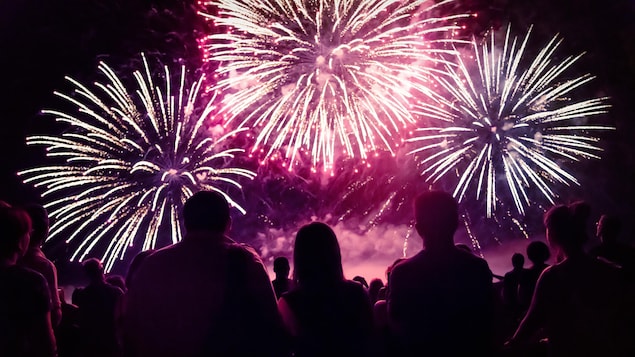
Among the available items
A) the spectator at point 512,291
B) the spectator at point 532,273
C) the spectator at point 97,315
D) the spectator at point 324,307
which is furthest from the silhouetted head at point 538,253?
the spectator at point 97,315

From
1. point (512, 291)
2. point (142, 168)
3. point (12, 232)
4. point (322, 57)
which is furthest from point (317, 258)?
point (142, 168)

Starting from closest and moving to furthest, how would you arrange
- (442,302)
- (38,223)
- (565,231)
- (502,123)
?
(442,302) < (565,231) < (38,223) < (502,123)

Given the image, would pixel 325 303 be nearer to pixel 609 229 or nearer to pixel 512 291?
pixel 609 229

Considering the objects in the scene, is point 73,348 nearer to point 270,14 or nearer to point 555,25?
point 270,14

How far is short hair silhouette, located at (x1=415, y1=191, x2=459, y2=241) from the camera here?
3.68 m

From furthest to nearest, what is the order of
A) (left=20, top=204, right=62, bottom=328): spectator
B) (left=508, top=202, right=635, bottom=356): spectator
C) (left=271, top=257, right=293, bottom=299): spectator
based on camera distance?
(left=271, top=257, right=293, bottom=299): spectator
(left=20, top=204, right=62, bottom=328): spectator
(left=508, top=202, right=635, bottom=356): spectator

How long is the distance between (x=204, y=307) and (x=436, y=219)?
4.68ft

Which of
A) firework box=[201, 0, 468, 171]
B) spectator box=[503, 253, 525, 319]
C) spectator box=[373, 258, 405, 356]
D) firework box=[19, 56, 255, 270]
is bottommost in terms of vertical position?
spectator box=[373, 258, 405, 356]

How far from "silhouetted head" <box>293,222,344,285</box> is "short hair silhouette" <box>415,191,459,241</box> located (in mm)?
554

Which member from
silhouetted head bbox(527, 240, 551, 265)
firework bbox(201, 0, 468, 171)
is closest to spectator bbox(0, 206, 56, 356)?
silhouetted head bbox(527, 240, 551, 265)

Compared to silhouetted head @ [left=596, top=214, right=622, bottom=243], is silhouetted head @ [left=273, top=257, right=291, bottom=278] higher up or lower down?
lower down

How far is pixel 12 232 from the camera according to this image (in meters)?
3.79

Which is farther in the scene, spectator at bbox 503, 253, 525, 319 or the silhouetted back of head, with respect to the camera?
spectator at bbox 503, 253, 525, 319

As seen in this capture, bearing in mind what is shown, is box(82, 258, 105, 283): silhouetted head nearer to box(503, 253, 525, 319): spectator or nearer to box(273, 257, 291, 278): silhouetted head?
box(273, 257, 291, 278): silhouetted head
